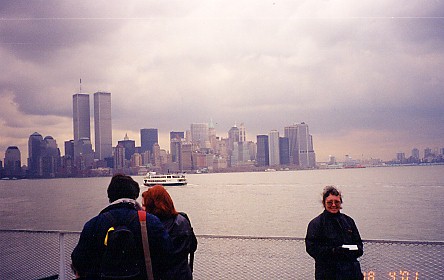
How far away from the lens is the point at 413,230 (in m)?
30.1

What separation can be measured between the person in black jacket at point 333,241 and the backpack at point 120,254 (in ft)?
4.67

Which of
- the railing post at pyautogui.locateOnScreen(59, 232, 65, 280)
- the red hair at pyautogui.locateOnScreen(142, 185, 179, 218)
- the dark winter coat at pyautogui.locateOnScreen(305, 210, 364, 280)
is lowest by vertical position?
the railing post at pyautogui.locateOnScreen(59, 232, 65, 280)

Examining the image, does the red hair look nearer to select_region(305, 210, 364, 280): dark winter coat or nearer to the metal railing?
select_region(305, 210, 364, 280): dark winter coat

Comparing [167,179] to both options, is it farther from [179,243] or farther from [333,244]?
[179,243]

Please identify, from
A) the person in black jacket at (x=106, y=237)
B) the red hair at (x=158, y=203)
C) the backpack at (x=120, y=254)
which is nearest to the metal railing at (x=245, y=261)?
the red hair at (x=158, y=203)

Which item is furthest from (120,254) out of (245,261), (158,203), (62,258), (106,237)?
(245,261)

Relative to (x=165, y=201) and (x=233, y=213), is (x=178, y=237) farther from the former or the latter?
(x=233, y=213)

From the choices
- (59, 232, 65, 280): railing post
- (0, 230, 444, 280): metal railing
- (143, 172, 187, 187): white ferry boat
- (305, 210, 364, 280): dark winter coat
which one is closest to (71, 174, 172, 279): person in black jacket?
(305, 210, 364, 280): dark winter coat

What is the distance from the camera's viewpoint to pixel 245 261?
15.8 metres

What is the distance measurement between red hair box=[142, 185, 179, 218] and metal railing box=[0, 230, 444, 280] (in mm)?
1808

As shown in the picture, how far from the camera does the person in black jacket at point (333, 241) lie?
3.27 metres

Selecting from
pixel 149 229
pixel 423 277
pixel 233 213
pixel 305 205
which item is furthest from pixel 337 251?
pixel 305 205

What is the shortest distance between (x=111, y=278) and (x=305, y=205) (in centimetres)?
4665

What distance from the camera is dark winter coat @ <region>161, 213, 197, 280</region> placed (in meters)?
2.91
